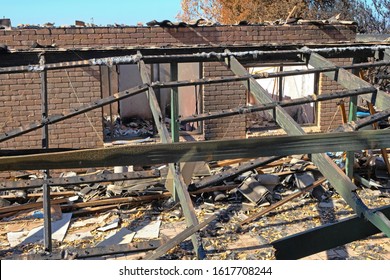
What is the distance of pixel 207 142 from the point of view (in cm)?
211

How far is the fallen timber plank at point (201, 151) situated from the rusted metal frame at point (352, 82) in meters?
2.32

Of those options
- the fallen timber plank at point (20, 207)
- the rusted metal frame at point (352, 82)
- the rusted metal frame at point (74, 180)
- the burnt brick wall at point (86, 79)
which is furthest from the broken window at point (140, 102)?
the rusted metal frame at point (352, 82)

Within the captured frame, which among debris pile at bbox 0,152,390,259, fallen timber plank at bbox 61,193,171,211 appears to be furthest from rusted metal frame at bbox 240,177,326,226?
fallen timber plank at bbox 61,193,171,211

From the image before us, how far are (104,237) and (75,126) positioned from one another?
3.43m

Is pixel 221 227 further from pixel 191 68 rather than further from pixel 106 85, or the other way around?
pixel 106 85

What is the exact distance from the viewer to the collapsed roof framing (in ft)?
6.78

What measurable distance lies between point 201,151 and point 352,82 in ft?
10.7

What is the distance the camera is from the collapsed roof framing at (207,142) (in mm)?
2066

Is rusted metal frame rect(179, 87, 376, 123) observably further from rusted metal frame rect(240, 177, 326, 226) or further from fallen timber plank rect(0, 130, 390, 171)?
rusted metal frame rect(240, 177, 326, 226)

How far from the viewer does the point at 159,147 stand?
2098 millimetres

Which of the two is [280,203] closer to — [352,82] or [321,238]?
[352,82]
